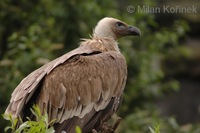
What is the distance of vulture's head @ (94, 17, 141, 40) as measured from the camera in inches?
340

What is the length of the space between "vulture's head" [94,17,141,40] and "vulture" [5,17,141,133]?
59 cm

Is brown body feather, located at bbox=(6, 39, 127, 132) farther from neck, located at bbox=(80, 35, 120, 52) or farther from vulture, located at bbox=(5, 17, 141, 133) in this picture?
neck, located at bbox=(80, 35, 120, 52)

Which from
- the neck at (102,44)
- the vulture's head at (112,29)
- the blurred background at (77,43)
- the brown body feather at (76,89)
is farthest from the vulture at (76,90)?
the blurred background at (77,43)

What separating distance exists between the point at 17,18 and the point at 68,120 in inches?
233

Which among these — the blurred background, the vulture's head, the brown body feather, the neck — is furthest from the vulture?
the blurred background

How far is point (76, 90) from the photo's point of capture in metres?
7.54

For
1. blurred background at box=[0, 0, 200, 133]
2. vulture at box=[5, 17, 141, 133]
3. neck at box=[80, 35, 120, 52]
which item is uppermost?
neck at box=[80, 35, 120, 52]

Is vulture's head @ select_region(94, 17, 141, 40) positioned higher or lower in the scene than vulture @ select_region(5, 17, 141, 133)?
higher

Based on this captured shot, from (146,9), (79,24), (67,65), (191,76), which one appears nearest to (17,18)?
(79,24)

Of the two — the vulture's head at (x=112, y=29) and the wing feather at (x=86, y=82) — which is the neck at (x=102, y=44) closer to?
the vulture's head at (x=112, y=29)

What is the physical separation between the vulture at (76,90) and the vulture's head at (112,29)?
588mm

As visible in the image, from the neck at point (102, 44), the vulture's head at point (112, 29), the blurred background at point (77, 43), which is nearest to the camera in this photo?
the neck at point (102, 44)

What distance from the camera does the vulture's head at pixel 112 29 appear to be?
8625mm

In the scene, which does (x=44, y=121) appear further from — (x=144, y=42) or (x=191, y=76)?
(x=191, y=76)
